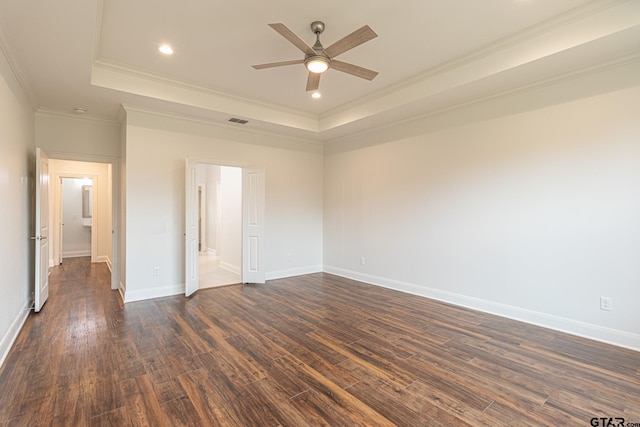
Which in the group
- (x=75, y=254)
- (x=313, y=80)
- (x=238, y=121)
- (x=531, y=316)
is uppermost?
(x=238, y=121)

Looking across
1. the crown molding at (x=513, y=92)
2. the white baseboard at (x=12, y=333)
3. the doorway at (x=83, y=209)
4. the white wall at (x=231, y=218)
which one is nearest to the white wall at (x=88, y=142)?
the white baseboard at (x=12, y=333)

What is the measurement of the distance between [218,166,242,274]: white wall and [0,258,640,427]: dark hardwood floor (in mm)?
2414

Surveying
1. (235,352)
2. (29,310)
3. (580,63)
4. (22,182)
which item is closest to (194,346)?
(235,352)

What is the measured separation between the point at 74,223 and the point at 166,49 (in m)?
7.79

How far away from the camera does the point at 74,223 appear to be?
8.70m

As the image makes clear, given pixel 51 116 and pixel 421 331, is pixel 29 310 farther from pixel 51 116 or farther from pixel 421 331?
pixel 421 331

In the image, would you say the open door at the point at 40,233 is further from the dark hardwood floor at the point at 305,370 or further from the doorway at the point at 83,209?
the doorway at the point at 83,209

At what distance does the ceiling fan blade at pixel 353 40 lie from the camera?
2.44m

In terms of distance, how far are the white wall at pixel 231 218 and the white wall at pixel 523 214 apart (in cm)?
280

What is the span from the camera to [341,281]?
579 cm

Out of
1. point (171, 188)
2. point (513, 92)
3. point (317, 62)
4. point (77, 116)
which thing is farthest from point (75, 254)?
point (513, 92)

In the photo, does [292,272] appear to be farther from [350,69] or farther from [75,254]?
[75,254]

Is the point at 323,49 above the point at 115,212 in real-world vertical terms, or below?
above

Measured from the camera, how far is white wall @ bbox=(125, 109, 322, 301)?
14.8 feet
